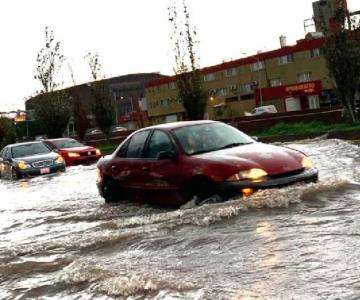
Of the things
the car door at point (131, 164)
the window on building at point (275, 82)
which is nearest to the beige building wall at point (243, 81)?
the window on building at point (275, 82)

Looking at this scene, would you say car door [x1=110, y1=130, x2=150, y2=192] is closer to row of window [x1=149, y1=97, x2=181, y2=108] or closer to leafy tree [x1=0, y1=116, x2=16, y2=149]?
leafy tree [x1=0, y1=116, x2=16, y2=149]

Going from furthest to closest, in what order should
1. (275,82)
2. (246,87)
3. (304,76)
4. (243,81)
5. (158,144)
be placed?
1. (243,81)
2. (246,87)
3. (275,82)
4. (304,76)
5. (158,144)

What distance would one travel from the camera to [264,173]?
7.55m

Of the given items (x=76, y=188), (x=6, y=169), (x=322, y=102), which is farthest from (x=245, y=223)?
(x=322, y=102)

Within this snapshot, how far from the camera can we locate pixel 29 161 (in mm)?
19422

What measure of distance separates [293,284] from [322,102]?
56.7m

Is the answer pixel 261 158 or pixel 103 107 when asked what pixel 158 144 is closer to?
pixel 261 158

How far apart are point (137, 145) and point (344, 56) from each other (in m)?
13.6

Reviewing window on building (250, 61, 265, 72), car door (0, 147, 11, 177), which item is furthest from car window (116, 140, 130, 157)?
window on building (250, 61, 265, 72)

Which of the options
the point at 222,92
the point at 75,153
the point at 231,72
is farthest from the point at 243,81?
the point at 75,153

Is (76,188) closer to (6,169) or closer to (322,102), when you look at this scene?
(6,169)

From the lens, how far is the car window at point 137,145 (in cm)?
957

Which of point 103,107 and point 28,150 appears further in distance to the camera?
point 103,107

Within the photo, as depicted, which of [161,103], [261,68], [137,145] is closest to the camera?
[137,145]
